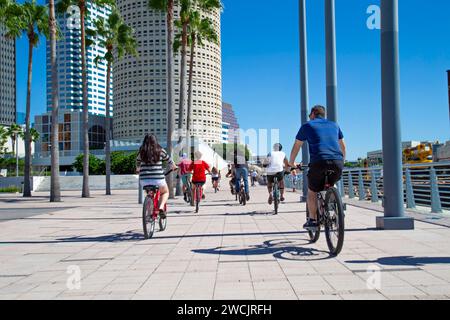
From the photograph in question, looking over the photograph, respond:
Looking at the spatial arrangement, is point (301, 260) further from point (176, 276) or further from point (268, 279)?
point (176, 276)

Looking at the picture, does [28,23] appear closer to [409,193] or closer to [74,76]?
[409,193]

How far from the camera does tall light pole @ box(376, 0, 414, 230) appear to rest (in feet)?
26.4

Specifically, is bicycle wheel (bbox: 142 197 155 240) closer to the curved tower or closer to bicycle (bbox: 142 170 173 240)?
bicycle (bbox: 142 170 173 240)

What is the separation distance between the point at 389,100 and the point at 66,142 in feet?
455

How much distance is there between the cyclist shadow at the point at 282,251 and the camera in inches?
223

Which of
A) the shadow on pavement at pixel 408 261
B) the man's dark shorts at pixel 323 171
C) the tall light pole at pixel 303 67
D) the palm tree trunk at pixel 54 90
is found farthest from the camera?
the palm tree trunk at pixel 54 90

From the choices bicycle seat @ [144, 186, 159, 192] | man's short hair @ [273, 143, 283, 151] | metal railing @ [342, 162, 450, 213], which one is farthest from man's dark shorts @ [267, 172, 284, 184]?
bicycle seat @ [144, 186, 159, 192]

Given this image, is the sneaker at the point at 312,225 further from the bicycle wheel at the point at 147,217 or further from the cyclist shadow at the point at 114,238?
the cyclist shadow at the point at 114,238

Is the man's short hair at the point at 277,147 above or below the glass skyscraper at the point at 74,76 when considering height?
below

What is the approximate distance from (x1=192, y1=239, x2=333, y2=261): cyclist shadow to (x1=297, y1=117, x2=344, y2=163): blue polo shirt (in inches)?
48.4

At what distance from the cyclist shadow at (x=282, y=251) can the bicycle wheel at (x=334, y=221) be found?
0.16 meters

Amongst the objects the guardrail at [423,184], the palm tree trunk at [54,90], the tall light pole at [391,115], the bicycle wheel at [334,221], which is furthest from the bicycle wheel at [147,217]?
the palm tree trunk at [54,90]
